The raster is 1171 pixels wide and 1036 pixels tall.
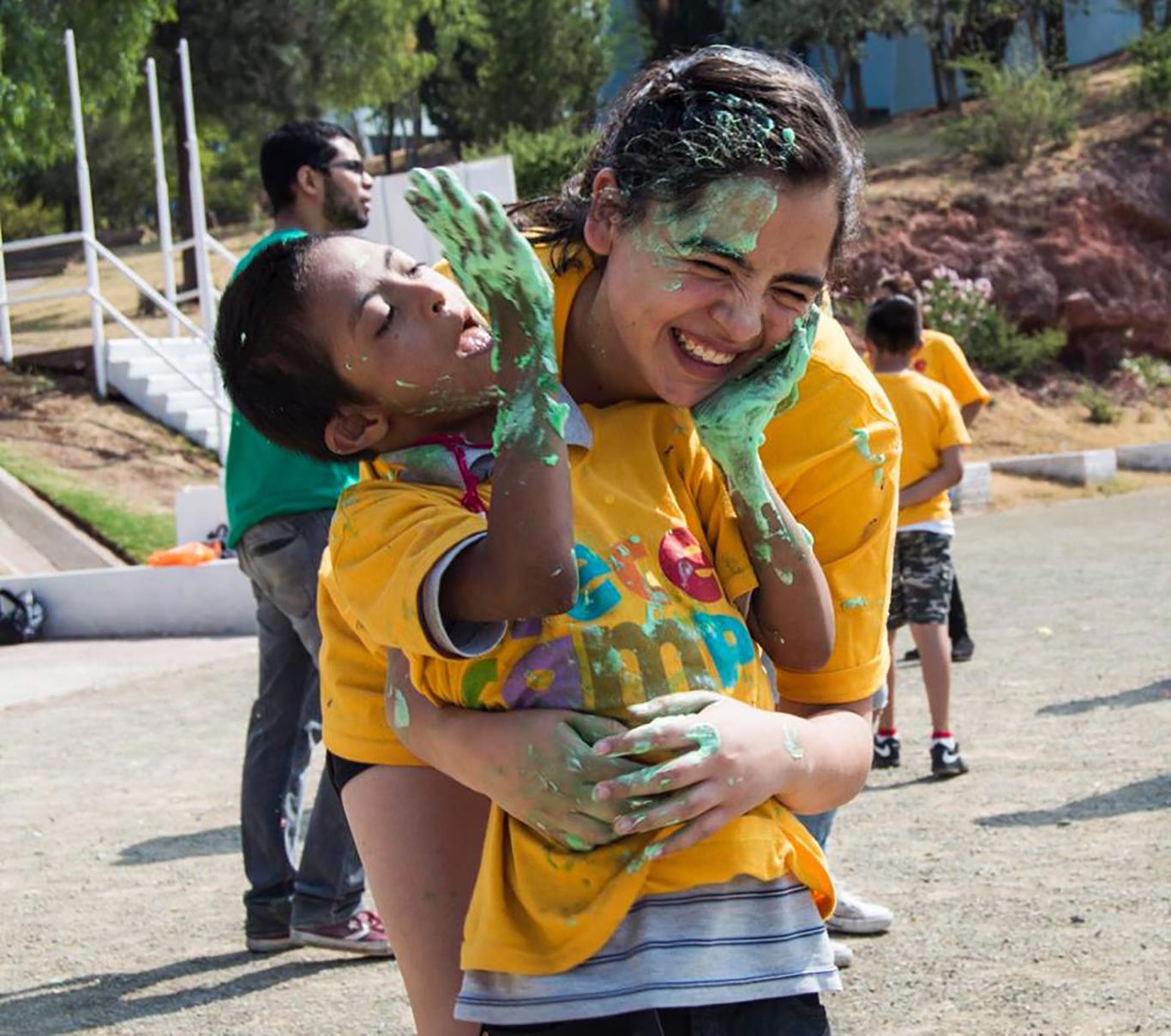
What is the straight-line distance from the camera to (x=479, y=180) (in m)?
17.2

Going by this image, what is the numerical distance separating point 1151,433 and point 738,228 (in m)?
19.7

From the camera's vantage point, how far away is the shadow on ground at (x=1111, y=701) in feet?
23.0

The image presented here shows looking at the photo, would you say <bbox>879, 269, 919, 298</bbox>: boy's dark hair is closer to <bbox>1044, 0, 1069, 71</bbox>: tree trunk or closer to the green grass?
the green grass

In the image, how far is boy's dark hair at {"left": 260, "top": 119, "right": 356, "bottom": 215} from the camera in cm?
500

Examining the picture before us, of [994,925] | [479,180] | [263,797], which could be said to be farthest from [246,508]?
[479,180]

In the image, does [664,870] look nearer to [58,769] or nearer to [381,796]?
[381,796]

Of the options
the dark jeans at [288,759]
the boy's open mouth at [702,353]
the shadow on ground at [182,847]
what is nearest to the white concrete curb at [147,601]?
the shadow on ground at [182,847]

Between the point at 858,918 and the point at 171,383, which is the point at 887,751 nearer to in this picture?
the point at 858,918

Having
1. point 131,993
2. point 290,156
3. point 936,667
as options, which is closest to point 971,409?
point 936,667

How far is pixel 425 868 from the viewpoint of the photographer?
2.25 m

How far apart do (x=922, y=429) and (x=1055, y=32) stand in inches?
996

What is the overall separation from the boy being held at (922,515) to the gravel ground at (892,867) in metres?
0.20

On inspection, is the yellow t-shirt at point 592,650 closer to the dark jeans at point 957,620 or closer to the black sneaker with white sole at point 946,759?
the black sneaker with white sole at point 946,759

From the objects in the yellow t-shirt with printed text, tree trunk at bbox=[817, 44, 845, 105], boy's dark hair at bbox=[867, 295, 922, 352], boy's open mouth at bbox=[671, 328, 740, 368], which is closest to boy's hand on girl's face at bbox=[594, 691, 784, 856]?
the yellow t-shirt with printed text
